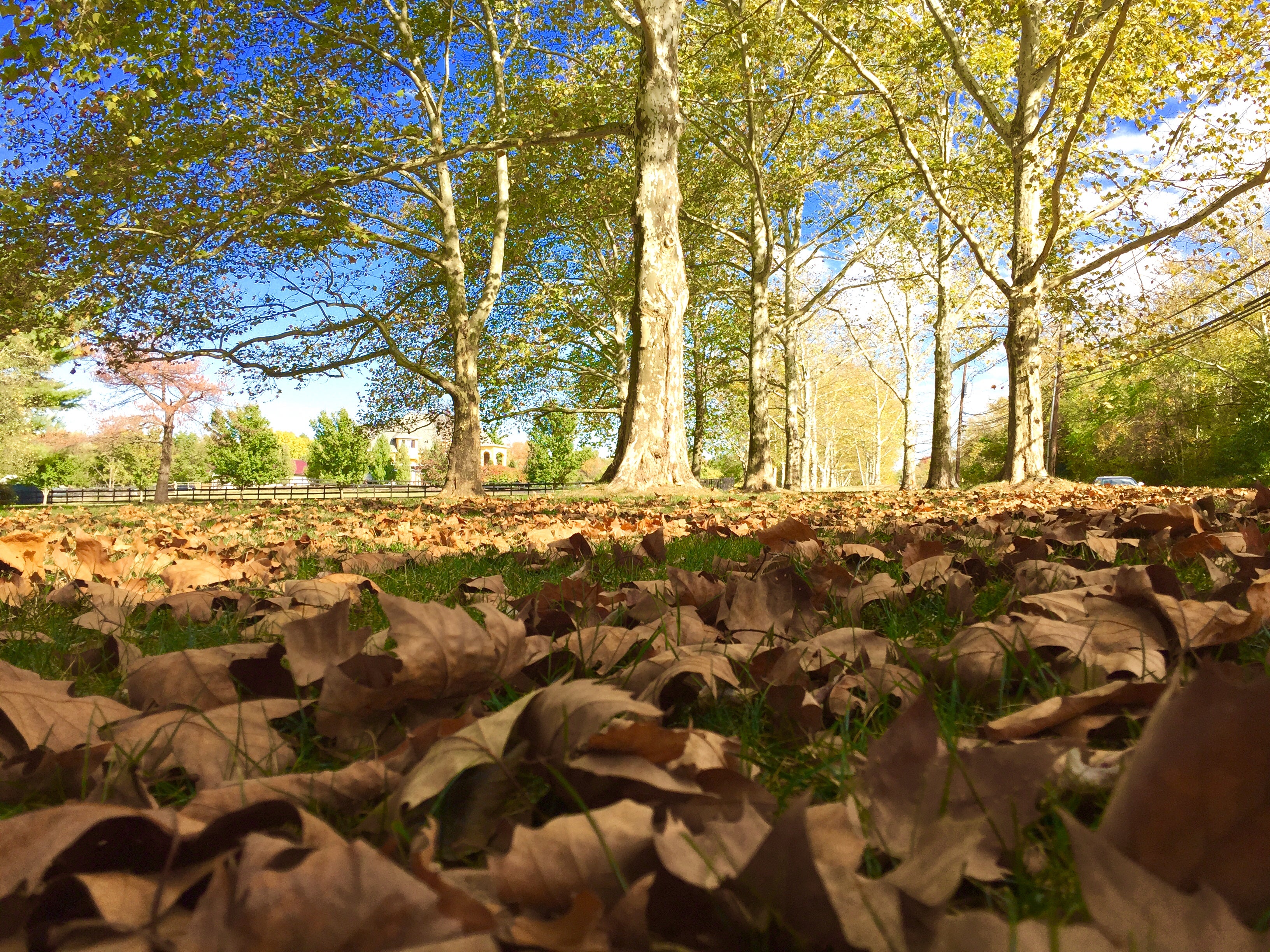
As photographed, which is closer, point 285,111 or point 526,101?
point 285,111

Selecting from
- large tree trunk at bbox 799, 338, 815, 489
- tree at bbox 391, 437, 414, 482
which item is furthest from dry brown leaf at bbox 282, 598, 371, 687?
tree at bbox 391, 437, 414, 482

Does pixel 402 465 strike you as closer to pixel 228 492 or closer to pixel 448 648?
pixel 228 492

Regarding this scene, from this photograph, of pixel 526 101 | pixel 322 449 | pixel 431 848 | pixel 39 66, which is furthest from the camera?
pixel 322 449

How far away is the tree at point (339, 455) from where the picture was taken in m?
65.1

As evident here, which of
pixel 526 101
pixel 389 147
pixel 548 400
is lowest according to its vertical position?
pixel 548 400

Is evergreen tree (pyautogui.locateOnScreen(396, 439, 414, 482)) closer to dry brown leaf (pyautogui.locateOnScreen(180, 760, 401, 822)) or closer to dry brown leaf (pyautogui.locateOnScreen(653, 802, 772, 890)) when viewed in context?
dry brown leaf (pyautogui.locateOnScreen(180, 760, 401, 822))

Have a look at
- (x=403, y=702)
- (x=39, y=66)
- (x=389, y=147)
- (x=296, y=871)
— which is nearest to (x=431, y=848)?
(x=296, y=871)

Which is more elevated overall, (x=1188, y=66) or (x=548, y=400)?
(x=1188, y=66)

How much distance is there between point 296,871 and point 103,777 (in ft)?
1.73

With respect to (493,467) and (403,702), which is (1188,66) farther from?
(493,467)

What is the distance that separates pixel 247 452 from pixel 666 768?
6673cm

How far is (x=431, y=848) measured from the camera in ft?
2.18

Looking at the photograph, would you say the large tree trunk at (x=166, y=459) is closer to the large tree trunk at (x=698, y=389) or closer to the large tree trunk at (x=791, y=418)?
the large tree trunk at (x=698, y=389)

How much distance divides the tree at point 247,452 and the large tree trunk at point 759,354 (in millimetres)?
48354
